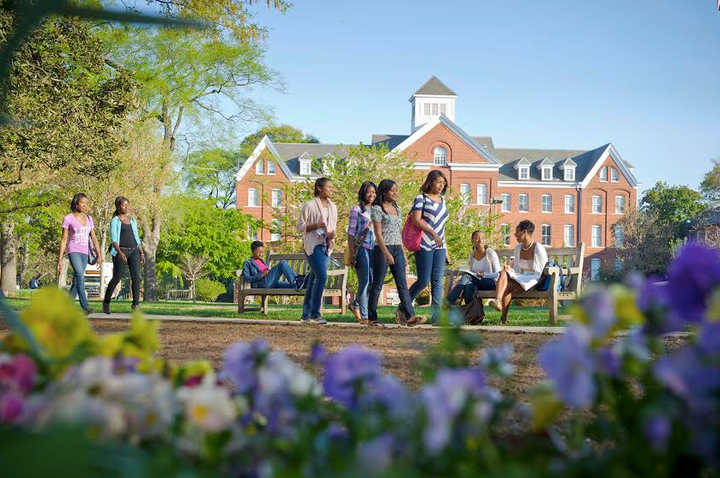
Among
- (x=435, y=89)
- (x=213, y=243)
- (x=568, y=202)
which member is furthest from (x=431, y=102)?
(x=213, y=243)

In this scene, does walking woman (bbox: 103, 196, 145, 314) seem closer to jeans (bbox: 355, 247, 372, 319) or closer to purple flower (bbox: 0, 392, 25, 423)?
jeans (bbox: 355, 247, 372, 319)

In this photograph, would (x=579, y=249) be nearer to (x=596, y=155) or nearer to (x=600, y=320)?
(x=600, y=320)

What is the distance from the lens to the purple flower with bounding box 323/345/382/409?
1.13 m

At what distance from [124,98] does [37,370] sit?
637 inches

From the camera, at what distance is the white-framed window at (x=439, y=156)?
182ft

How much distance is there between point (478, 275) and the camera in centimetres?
991

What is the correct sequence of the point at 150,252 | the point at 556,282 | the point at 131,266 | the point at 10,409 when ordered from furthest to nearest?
the point at 150,252, the point at 131,266, the point at 556,282, the point at 10,409

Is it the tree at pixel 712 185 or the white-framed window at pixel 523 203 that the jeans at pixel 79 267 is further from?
the white-framed window at pixel 523 203

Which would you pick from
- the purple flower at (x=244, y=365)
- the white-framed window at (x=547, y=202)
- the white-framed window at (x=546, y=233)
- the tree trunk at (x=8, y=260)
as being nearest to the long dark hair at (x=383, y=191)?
the purple flower at (x=244, y=365)

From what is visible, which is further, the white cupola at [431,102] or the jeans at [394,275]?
the white cupola at [431,102]

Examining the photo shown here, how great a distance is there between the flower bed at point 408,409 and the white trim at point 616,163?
2525 inches

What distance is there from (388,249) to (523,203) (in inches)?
2192

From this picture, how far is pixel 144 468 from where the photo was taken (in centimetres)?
72

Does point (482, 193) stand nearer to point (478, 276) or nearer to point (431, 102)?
point (431, 102)
